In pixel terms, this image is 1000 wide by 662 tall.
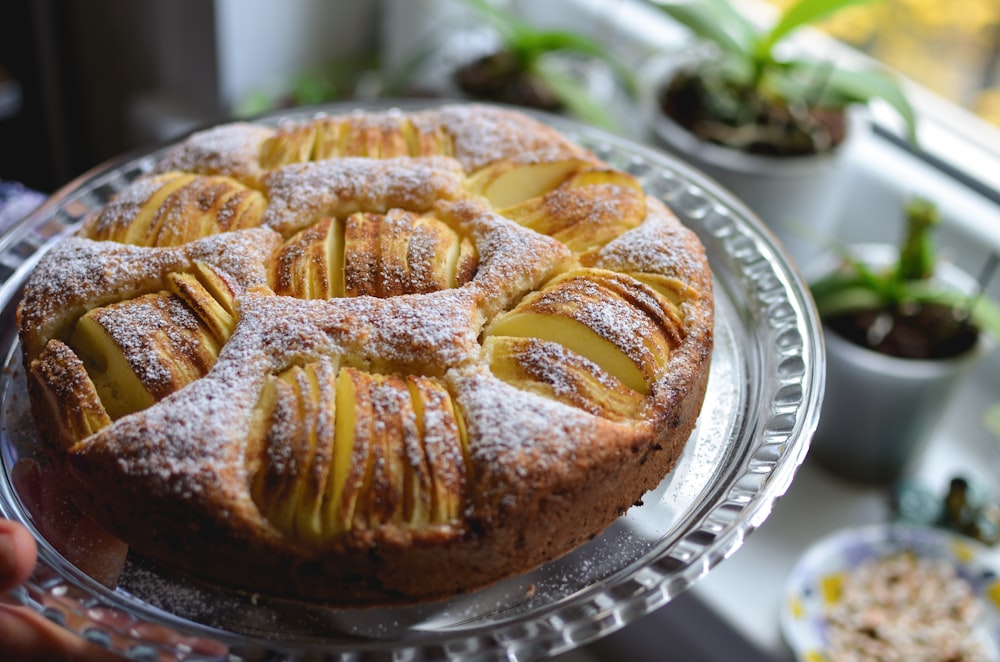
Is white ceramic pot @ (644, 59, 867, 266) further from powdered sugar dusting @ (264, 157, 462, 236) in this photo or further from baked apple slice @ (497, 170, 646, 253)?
powdered sugar dusting @ (264, 157, 462, 236)

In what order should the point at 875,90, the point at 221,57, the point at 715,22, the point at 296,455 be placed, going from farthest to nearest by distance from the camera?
the point at 221,57 < the point at 715,22 < the point at 875,90 < the point at 296,455

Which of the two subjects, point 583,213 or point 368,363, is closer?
point 368,363

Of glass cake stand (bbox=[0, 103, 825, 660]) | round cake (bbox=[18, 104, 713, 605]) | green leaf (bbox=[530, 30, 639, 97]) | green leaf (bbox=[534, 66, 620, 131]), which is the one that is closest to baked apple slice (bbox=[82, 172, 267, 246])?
round cake (bbox=[18, 104, 713, 605])

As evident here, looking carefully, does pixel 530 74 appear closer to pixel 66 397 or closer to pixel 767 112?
pixel 767 112

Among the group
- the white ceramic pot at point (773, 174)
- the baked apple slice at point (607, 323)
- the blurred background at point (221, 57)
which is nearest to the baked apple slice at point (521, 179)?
the baked apple slice at point (607, 323)

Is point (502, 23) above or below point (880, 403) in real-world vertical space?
above

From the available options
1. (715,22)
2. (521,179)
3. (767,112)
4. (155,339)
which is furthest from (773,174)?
(155,339)

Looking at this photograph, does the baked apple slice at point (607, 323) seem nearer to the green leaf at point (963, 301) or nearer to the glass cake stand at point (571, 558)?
the glass cake stand at point (571, 558)

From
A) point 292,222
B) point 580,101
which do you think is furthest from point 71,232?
point 580,101
